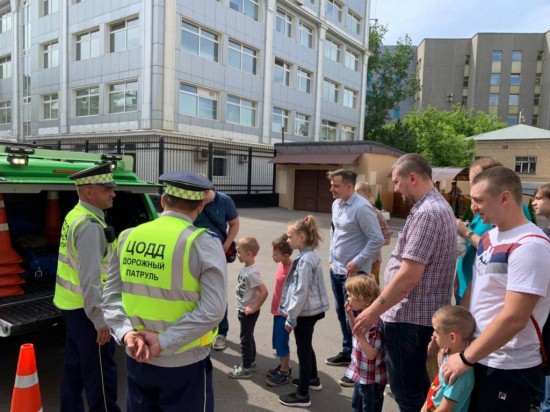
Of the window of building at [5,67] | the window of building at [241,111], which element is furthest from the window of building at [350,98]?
the window of building at [5,67]

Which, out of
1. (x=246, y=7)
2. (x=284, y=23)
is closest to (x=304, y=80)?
(x=284, y=23)

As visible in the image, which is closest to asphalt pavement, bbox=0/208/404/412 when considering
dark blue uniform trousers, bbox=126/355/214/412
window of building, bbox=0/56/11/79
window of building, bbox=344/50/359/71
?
dark blue uniform trousers, bbox=126/355/214/412

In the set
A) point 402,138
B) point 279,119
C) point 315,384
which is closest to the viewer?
point 315,384

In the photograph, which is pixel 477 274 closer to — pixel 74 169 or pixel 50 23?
pixel 74 169

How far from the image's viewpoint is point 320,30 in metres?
28.5

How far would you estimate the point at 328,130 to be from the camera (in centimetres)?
3116

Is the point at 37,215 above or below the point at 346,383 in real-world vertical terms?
above

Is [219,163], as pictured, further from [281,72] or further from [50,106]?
[50,106]

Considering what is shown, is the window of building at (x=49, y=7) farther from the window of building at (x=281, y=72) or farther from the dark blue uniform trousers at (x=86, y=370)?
the dark blue uniform trousers at (x=86, y=370)

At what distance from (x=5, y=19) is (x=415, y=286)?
33.7 metres

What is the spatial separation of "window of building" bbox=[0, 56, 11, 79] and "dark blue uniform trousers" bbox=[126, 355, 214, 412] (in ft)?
104

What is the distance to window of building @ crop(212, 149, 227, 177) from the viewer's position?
2064cm

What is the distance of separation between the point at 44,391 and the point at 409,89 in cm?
4120

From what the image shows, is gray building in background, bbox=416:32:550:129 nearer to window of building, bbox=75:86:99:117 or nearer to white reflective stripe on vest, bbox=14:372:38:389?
window of building, bbox=75:86:99:117
